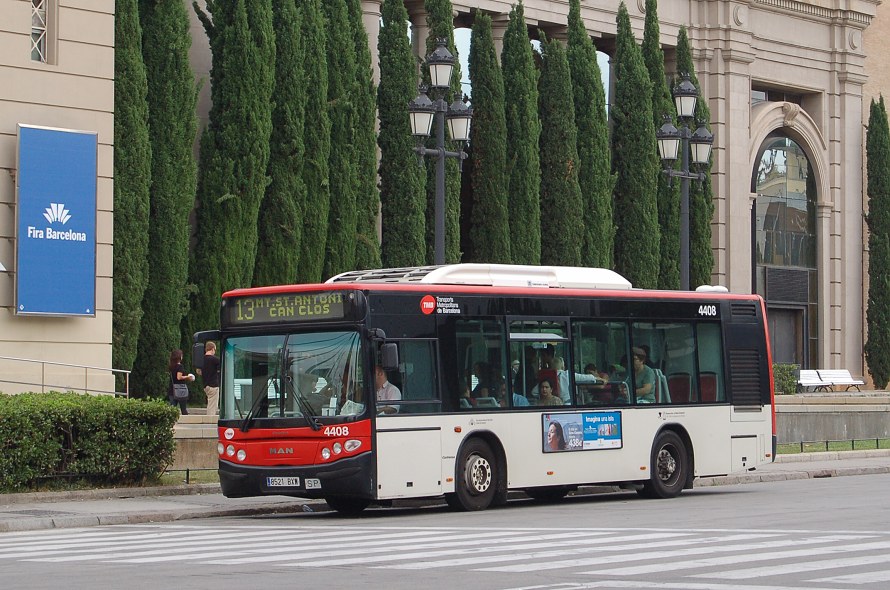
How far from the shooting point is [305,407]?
19453mm

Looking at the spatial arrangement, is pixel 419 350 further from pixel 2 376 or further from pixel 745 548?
pixel 2 376

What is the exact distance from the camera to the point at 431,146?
41906mm

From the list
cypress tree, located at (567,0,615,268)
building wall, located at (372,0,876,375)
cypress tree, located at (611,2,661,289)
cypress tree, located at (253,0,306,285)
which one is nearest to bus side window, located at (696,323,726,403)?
cypress tree, located at (253,0,306,285)

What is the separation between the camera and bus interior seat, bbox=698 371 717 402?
23.8m

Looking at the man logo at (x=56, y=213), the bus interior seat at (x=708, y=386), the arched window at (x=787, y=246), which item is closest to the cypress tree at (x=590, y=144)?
the arched window at (x=787, y=246)

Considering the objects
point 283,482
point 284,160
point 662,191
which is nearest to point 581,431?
point 283,482

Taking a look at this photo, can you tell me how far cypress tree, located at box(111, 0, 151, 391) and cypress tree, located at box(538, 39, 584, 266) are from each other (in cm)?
1468

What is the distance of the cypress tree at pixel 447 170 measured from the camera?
39.9 metres

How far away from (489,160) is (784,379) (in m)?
11.4

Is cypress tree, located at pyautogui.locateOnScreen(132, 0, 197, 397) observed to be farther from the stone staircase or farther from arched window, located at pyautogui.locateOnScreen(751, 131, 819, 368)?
arched window, located at pyautogui.locateOnScreen(751, 131, 819, 368)

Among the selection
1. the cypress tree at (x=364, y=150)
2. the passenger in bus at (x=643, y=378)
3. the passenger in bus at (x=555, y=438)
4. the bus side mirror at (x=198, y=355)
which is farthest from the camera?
the cypress tree at (x=364, y=150)

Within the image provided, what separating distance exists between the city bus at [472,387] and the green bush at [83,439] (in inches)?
87.2

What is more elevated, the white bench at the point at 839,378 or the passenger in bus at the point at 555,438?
the white bench at the point at 839,378

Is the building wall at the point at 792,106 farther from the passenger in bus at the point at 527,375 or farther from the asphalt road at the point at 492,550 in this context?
the asphalt road at the point at 492,550
